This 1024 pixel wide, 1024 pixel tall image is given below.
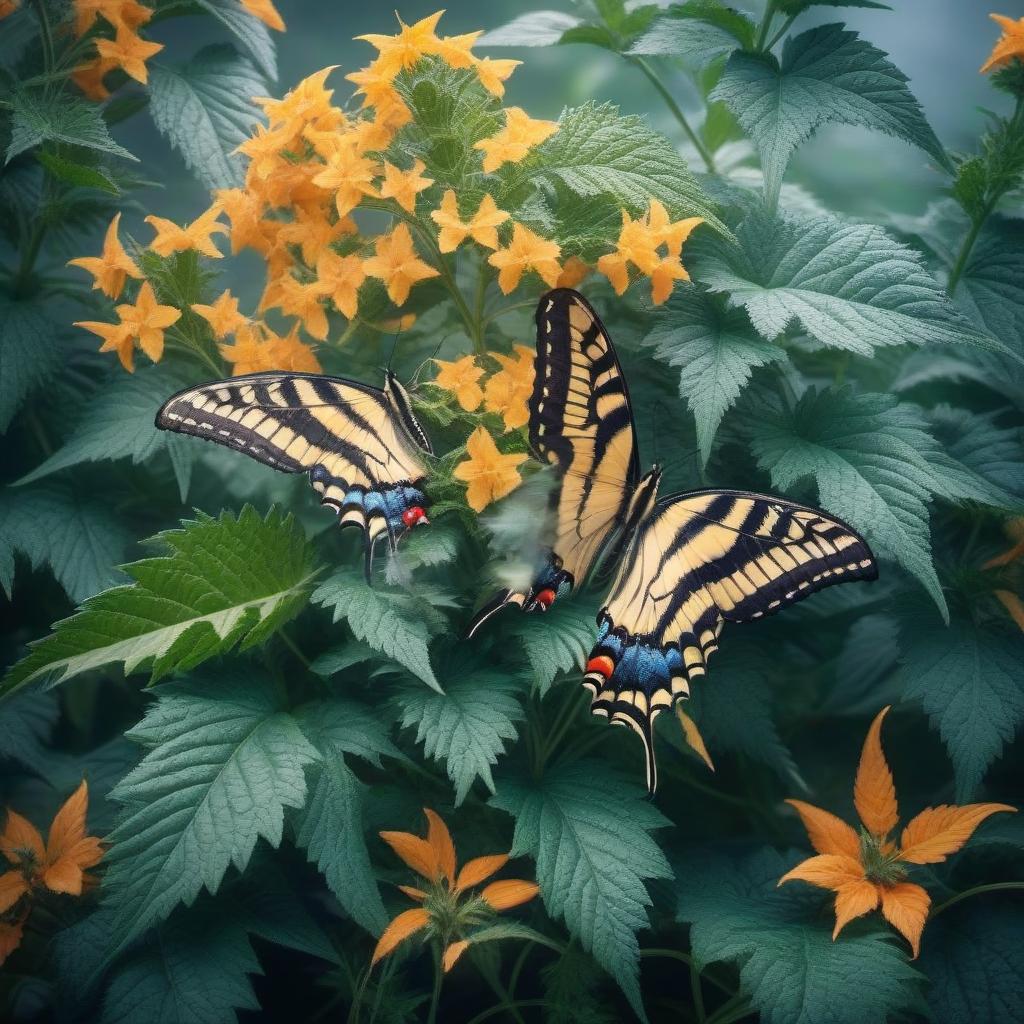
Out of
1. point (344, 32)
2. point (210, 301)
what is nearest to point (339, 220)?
point (210, 301)

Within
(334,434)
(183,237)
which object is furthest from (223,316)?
(334,434)

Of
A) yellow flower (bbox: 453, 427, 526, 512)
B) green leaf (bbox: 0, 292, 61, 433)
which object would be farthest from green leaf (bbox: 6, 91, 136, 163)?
yellow flower (bbox: 453, 427, 526, 512)

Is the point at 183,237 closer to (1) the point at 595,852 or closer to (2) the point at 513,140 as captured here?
(2) the point at 513,140

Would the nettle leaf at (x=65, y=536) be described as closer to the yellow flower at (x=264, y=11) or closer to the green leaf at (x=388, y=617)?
the green leaf at (x=388, y=617)

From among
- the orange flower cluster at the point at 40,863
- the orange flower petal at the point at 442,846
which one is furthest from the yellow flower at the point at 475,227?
the orange flower cluster at the point at 40,863

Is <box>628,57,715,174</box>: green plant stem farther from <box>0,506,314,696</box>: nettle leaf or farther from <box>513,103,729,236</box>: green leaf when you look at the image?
<box>0,506,314,696</box>: nettle leaf

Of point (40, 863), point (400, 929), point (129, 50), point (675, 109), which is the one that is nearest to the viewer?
point (400, 929)
